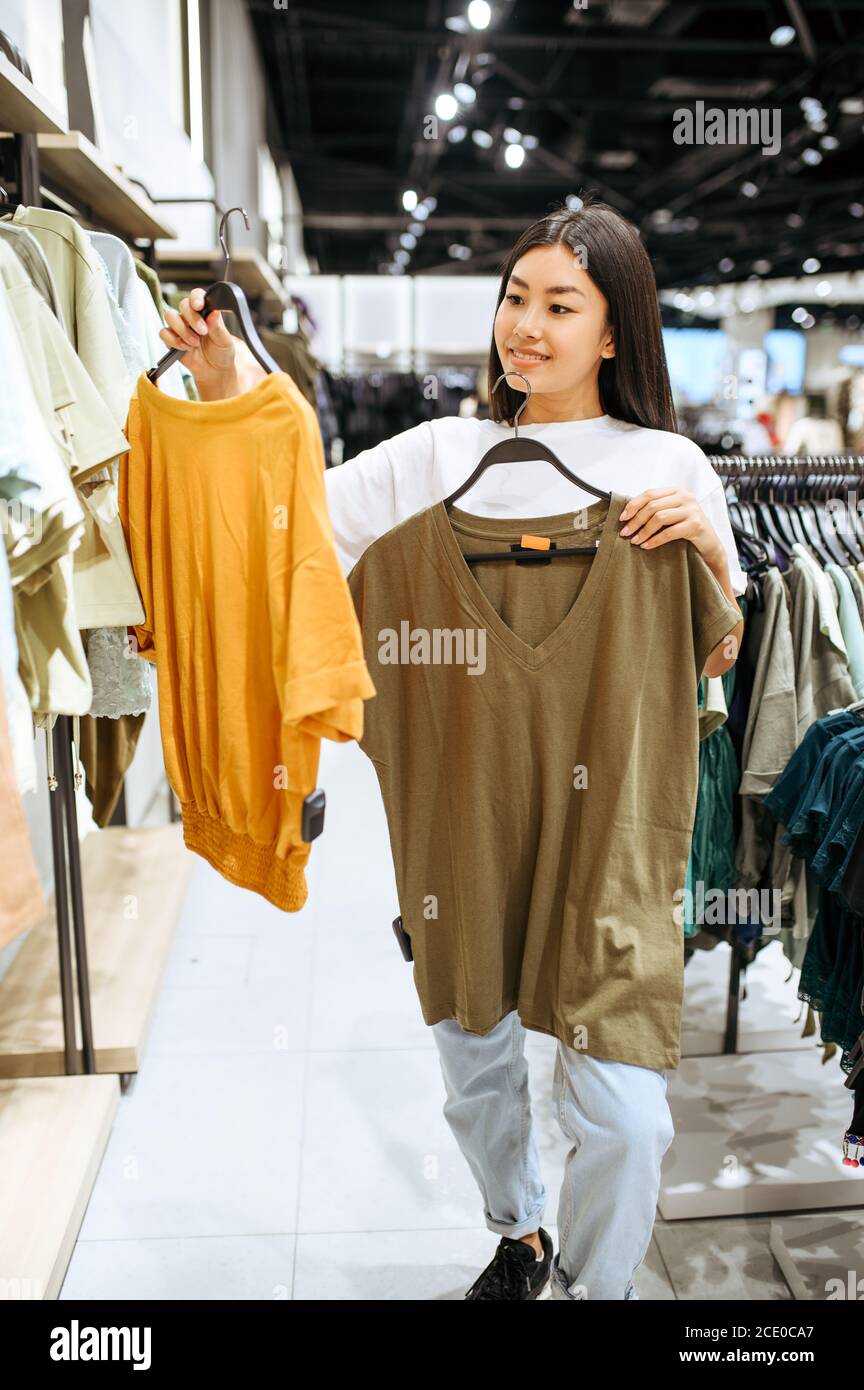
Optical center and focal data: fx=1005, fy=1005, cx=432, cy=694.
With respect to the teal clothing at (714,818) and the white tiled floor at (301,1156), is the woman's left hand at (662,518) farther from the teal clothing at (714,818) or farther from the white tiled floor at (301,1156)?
the white tiled floor at (301,1156)

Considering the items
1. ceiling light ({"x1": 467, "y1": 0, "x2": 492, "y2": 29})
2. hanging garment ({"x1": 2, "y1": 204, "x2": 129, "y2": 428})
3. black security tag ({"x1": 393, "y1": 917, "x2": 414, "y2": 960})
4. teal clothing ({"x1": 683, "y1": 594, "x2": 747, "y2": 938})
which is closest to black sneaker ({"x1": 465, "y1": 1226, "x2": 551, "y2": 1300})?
black security tag ({"x1": 393, "y1": 917, "x2": 414, "y2": 960})

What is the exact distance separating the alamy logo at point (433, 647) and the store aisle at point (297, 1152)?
4.26 feet

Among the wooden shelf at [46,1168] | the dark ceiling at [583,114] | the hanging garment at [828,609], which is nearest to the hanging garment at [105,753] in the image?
the wooden shelf at [46,1168]

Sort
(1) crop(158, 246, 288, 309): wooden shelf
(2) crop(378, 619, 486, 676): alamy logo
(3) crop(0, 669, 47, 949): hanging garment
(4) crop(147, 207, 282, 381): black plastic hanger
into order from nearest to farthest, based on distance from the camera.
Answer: (3) crop(0, 669, 47, 949): hanging garment < (4) crop(147, 207, 282, 381): black plastic hanger < (2) crop(378, 619, 486, 676): alamy logo < (1) crop(158, 246, 288, 309): wooden shelf

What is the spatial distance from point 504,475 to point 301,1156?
5.66ft

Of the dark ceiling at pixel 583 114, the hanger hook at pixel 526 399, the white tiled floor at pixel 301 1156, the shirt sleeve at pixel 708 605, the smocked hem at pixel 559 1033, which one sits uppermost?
the dark ceiling at pixel 583 114

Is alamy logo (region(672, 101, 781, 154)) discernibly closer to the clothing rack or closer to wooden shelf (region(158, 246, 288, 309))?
wooden shelf (region(158, 246, 288, 309))

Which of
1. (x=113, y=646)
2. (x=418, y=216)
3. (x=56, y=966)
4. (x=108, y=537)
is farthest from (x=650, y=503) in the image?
(x=418, y=216)

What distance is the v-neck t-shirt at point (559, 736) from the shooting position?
1427 millimetres

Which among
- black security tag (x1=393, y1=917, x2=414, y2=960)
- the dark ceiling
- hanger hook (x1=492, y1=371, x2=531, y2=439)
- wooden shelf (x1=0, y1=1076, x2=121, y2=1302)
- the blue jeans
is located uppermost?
the dark ceiling

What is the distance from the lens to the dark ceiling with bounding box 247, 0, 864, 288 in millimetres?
7691

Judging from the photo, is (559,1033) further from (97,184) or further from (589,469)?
(97,184)
